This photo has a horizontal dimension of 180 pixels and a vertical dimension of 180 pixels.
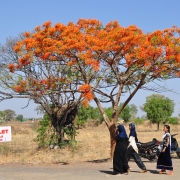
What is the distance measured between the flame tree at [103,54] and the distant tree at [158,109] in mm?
39965

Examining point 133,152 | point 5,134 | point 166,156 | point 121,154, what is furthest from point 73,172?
point 5,134

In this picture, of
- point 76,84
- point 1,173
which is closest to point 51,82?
point 76,84

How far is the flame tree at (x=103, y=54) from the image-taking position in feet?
43.8

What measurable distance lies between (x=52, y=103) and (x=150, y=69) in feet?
26.1

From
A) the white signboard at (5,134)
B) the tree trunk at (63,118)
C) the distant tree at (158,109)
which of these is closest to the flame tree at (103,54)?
the white signboard at (5,134)

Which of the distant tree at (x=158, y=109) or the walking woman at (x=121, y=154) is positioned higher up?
the distant tree at (x=158, y=109)

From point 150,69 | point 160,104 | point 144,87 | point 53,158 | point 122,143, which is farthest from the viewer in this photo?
point 160,104

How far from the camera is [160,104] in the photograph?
181ft

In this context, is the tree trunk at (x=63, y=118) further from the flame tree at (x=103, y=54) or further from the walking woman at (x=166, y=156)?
the walking woman at (x=166, y=156)

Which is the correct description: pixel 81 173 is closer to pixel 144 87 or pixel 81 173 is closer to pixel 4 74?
pixel 144 87

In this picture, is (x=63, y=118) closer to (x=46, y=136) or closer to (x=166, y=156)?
(x=46, y=136)

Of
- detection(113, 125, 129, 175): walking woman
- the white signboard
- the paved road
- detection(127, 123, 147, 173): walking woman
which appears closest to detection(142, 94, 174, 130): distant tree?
the paved road

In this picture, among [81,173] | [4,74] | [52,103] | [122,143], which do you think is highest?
[4,74]

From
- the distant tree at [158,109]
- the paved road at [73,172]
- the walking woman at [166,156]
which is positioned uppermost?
the distant tree at [158,109]
